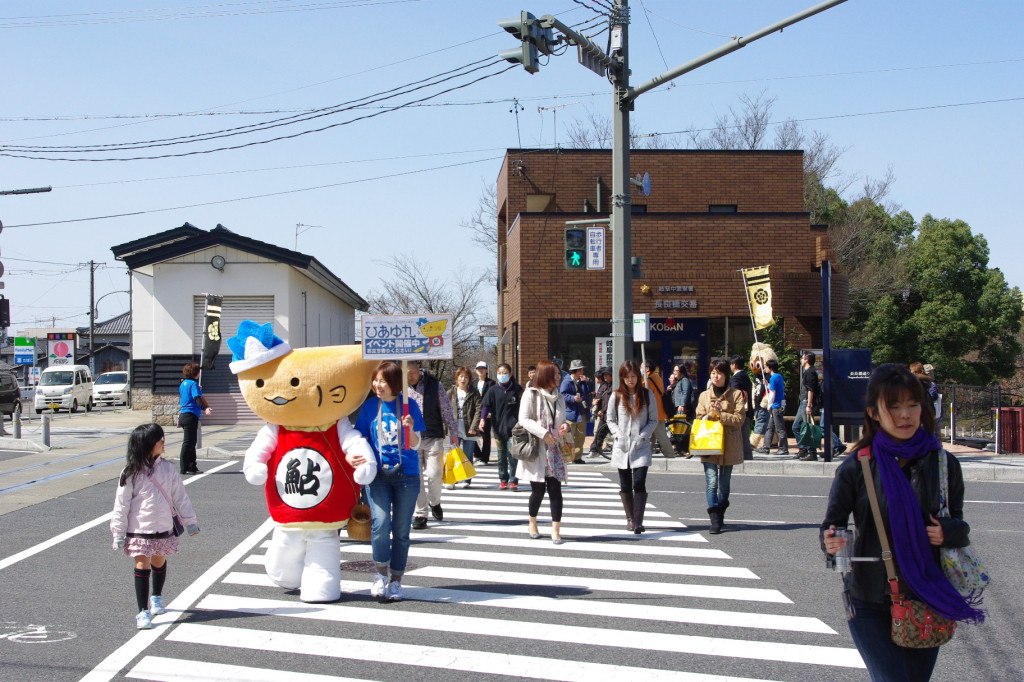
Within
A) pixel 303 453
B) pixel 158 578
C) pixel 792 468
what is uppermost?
pixel 303 453

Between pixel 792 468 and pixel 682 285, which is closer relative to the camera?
pixel 792 468

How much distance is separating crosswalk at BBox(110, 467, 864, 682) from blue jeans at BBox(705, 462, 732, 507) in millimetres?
782

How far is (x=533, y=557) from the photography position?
8500 millimetres

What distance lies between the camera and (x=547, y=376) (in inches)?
357

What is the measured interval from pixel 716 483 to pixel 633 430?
3.39ft

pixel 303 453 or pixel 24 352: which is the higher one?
pixel 24 352

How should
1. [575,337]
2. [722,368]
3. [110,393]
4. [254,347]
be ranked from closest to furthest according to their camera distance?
[254,347], [722,368], [575,337], [110,393]

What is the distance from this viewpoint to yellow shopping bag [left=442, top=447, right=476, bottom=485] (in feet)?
35.1

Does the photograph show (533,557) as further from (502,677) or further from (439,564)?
(502,677)

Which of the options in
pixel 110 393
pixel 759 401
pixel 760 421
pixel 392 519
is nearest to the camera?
pixel 392 519

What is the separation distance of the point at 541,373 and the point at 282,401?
3.04 m

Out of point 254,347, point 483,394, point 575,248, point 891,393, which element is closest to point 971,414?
point 575,248

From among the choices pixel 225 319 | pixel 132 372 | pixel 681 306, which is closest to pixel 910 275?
pixel 681 306

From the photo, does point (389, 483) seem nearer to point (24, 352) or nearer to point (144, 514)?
point (144, 514)
